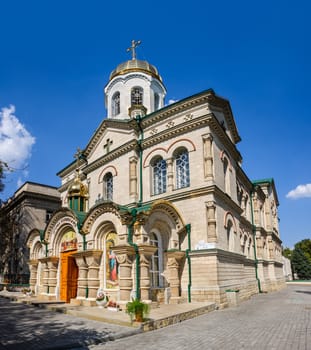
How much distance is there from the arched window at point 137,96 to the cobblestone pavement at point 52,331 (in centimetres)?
1509

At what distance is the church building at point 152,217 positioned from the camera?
1398cm

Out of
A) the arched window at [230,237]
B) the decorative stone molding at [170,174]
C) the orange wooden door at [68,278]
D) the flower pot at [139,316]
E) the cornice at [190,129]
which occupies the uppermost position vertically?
the cornice at [190,129]

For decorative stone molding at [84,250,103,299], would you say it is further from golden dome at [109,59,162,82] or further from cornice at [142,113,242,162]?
golden dome at [109,59,162,82]

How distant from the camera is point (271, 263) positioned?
28766 mm

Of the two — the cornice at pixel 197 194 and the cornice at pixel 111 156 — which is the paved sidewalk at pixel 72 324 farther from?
→ the cornice at pixel 111 156

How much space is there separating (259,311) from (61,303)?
29.9 ft

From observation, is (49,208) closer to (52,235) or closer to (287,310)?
(52,235)

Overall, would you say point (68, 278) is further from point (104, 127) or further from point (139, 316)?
point (104, 127)

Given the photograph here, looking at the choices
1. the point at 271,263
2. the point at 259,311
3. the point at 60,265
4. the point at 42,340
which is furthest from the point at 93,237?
the point at 271,263

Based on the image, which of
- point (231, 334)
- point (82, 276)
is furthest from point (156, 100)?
point (231, 334)

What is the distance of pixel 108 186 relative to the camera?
809 inches

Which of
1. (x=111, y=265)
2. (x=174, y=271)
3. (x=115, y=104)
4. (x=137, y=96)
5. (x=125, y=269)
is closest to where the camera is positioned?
(x=125, y=269)

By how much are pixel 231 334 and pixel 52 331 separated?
5117mm

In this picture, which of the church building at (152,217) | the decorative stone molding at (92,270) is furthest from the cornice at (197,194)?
the decorative stone molding at (92,270)
